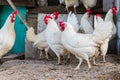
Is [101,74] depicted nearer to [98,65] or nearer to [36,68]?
[98,65]

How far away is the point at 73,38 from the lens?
647 cm

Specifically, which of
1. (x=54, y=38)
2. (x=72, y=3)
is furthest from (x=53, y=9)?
(x=54, y=38)

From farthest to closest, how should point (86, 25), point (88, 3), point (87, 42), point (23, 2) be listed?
point (23, 2)
point (88, 3)
point (86, 25)
point (87, 42)

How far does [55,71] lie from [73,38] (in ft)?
2.41

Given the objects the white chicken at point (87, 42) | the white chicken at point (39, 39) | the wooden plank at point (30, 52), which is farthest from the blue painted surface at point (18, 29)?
the white chicken at point (87, 42)

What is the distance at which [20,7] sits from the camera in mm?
10000

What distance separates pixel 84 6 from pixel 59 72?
3348 millimetres

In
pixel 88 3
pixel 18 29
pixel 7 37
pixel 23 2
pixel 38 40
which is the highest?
pixel 23 2

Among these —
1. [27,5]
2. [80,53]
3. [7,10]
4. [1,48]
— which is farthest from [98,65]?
[7,10]

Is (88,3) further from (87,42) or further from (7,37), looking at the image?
(87,42)

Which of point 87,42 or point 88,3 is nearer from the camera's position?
point 87,42

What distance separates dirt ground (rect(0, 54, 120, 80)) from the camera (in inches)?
234

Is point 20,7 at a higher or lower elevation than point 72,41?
higher

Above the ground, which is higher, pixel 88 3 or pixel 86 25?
pixel 88 3
